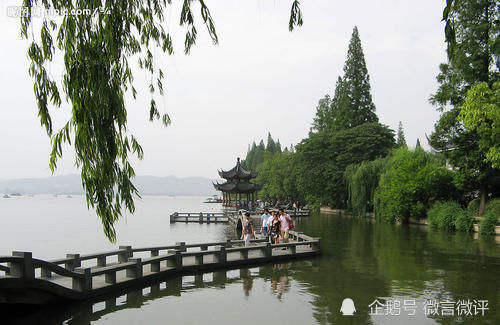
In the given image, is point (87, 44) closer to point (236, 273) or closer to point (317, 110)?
point (236, 273)

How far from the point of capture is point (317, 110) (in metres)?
64.9

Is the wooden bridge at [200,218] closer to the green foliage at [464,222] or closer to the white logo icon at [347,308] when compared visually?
the green foliage at [464,222]

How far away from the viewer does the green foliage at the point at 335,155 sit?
46.2 metres

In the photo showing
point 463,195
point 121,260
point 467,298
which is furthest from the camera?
point 463,195

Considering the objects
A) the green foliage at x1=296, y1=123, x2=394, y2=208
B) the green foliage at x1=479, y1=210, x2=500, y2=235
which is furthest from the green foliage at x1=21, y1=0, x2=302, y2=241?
the green foliage at x1=296, y1=123, x2=394, y2=208

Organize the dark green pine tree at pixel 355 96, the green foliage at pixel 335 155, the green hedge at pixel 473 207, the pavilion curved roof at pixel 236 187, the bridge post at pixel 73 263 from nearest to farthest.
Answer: the bridge post at pixel 73 263 → the green hedge at pixel 473 207 → the green foliage at pixel 335 155 → the pavilion curved roof at pixel 236 187 → the dark green pine tree at pixel 355 96

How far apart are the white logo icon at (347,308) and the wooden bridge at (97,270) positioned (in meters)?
4.98

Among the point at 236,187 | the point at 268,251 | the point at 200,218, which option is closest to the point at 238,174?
the point at 236,187

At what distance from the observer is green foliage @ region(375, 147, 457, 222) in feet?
107

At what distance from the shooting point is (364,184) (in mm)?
40656

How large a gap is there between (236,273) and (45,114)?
30.2 feet

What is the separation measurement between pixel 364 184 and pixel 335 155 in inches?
360

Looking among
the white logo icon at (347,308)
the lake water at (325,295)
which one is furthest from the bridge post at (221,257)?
the white logo icon at (347,308)

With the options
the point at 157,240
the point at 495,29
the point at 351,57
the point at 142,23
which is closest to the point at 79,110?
the point at 142,23
